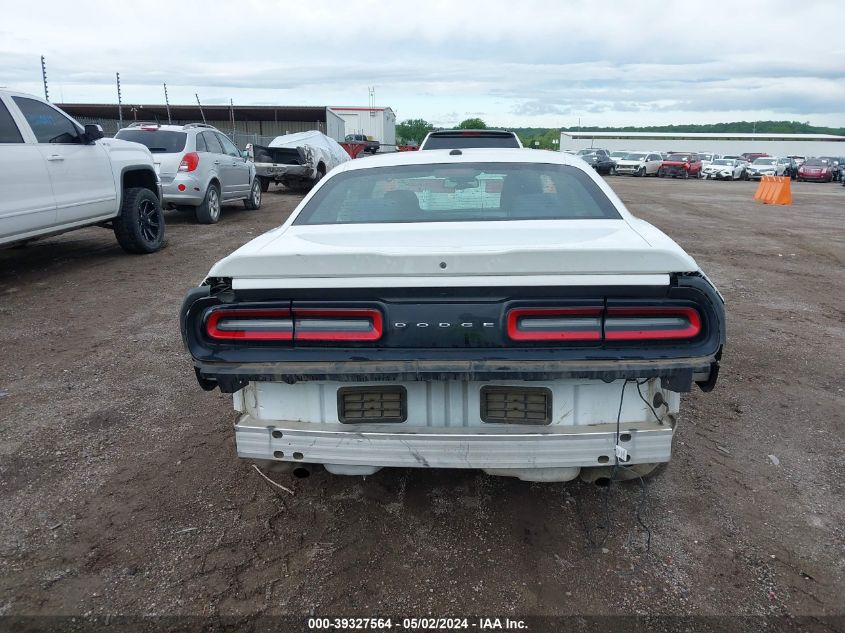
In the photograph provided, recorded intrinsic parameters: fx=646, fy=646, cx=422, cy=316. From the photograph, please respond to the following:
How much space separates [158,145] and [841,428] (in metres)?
11.1

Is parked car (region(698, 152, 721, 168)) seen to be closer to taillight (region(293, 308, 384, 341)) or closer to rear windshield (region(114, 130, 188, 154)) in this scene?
rear windshield (region(114, 130, 188, 154))

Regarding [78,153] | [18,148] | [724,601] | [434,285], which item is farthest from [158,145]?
[724,601]

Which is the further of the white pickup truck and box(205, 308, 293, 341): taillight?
box(205, 308, 293, 341): taillight

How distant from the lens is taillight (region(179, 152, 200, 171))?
11048 millimetres

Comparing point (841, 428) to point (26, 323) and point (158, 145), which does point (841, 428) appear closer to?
point (26, 323)

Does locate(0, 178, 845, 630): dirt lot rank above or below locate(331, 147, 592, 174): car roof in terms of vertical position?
below

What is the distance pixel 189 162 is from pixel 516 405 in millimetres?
10038

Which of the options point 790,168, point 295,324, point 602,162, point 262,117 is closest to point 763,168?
point 790,168

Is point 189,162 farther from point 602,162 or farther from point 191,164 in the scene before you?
point 602,162

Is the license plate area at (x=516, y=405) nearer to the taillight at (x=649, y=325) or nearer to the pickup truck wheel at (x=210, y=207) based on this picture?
the taillight at (x=649, y=325)

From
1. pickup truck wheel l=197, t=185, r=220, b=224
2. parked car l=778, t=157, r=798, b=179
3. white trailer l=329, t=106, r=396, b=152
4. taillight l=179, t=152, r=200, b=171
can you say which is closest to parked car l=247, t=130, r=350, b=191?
pickup truck wheel l=197, t=185, r=220, b=224

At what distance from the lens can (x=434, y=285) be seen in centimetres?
240

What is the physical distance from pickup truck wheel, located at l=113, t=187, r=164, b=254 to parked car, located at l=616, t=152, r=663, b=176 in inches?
1392

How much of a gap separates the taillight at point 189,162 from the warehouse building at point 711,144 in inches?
2523
